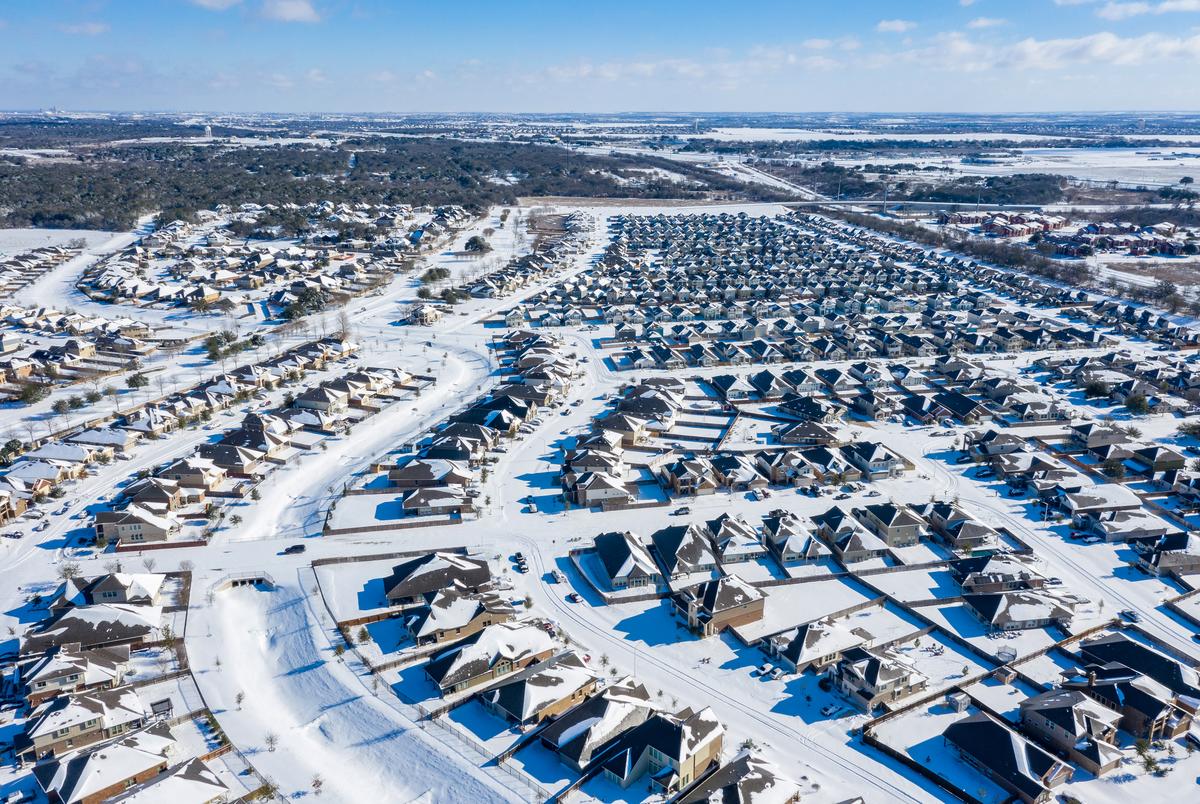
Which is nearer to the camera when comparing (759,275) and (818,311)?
(818,311)

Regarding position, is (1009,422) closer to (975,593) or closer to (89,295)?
(975,593)

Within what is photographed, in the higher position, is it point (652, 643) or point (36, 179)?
point (36, 179)

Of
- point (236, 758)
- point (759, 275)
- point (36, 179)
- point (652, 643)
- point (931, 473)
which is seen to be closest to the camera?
point (236, 758)

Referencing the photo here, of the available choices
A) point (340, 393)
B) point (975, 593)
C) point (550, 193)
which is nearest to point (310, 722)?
point (975, 593)

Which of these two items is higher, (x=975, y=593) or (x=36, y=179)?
(x=36, y=179)

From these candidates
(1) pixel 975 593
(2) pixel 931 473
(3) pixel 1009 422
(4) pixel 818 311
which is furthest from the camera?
(4) pixel 818 311

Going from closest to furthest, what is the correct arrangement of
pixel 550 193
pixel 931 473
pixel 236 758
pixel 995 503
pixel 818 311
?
pixel 236 758 < pixel 995 503 < pixel 931 473 < pixel 818 311 < pixel 550 193

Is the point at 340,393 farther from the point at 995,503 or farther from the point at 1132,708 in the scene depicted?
the point at 1132,708

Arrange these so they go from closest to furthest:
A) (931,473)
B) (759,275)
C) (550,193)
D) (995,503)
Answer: (995,503) < (931,473) < (759,275) < (550,193)

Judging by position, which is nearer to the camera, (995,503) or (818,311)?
(995,503)

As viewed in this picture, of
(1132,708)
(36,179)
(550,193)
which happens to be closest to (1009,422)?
(1132,708)
